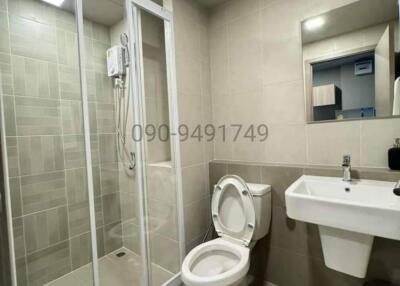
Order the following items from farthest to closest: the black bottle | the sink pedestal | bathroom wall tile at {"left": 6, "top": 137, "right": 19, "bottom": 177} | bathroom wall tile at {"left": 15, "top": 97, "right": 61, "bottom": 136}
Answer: bathroom wall tile at {"left": 15, "top": 97, "right": 61, "bottom": 136}
bathroom wall tile at {"left": 6, "top": 137, "right": 19, "bottom": 177}
the black bottle
the sink pedestal

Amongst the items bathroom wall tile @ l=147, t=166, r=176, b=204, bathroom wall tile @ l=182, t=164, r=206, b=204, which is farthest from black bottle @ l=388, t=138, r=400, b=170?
bathroom wall tile @ l=147, t=166, r=176, b=204

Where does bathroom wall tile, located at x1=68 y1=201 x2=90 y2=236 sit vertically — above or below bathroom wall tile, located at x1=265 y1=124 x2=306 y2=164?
below

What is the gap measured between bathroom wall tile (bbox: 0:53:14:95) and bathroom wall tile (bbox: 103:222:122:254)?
116 centimetres

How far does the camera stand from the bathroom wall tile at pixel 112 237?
1.71 meters

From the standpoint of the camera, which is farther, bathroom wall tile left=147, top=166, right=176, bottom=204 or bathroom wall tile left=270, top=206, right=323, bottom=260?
bathroom wall tile left=147, top=166, right=176, bottom=204

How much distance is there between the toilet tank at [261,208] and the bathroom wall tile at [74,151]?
3.88 ft

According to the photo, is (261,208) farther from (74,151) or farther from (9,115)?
(9,115)

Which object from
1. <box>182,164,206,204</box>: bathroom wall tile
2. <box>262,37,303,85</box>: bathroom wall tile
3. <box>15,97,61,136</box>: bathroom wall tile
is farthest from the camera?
<box>182,164,206,204</box>: bathroom wall tile

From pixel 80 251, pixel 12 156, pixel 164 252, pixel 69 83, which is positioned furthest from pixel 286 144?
pixel 12 156

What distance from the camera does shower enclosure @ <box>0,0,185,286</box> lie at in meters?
1.42

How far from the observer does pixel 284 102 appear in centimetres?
164

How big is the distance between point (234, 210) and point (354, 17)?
150cm

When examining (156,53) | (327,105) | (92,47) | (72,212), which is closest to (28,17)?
(92,47)

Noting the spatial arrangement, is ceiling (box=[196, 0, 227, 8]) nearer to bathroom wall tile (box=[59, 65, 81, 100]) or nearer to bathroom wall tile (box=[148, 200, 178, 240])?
bathroom wall tile (box=[59, 65, 81, 100])
